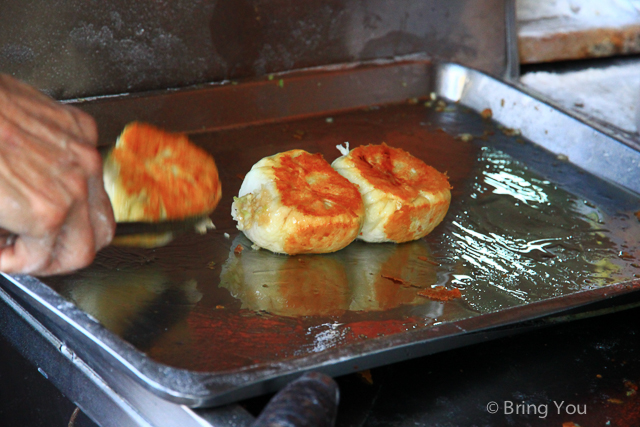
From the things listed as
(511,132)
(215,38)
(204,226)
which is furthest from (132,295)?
(511,132)

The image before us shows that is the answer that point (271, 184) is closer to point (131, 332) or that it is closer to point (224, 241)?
point (224, 241)

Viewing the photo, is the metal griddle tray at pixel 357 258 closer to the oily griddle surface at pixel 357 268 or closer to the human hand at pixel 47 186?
the oily griddle surface at pixel 357 268

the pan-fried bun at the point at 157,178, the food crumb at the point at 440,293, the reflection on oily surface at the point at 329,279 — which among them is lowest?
the food crumb at the point at 440,293

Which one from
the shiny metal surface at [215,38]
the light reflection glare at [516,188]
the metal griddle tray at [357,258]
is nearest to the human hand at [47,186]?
the metal griddle tray at [357,258]

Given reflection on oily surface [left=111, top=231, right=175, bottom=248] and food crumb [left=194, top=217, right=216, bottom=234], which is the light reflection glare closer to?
food crumb [left=194, top=217, right=216, bottom=234]

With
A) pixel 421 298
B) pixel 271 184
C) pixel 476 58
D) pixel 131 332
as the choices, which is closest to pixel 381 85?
pixel 476 58

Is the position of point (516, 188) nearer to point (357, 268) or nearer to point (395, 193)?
point (395, 193)

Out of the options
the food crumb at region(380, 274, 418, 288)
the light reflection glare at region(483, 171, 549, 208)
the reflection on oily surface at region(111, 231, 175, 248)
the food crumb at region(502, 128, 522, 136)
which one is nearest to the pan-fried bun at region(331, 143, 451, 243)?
the food crumb at region(380, 274, 418, 288)
